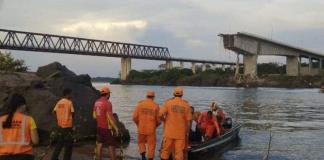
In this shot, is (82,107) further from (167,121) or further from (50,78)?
(167,121)

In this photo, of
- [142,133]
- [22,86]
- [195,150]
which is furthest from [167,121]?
[22,86]

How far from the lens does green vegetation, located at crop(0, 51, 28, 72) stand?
1261 inches

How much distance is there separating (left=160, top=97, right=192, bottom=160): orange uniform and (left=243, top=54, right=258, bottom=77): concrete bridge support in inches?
6121

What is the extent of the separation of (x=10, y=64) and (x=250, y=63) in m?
138

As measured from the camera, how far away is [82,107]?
64.1ft

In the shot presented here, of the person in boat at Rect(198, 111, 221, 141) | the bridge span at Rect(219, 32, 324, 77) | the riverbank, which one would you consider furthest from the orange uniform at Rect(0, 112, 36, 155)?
the riverbank

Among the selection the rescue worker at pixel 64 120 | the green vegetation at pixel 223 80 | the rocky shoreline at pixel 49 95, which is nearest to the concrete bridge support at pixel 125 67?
the green vegetation at pixel 223 80

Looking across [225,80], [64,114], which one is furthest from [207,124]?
[225,80]

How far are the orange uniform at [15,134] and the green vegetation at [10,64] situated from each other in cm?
2624

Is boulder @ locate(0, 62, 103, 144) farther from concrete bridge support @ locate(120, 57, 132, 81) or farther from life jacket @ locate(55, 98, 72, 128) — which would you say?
concrete bridge support @ locate(120, 57, 132, 81)

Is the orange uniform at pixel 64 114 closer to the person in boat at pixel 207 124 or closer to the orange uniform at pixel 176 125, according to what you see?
the orange uniform at pixel 176 125

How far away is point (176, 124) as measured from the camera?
1127 centimetres

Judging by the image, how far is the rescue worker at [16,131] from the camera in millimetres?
6578

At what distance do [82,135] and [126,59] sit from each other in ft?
531
